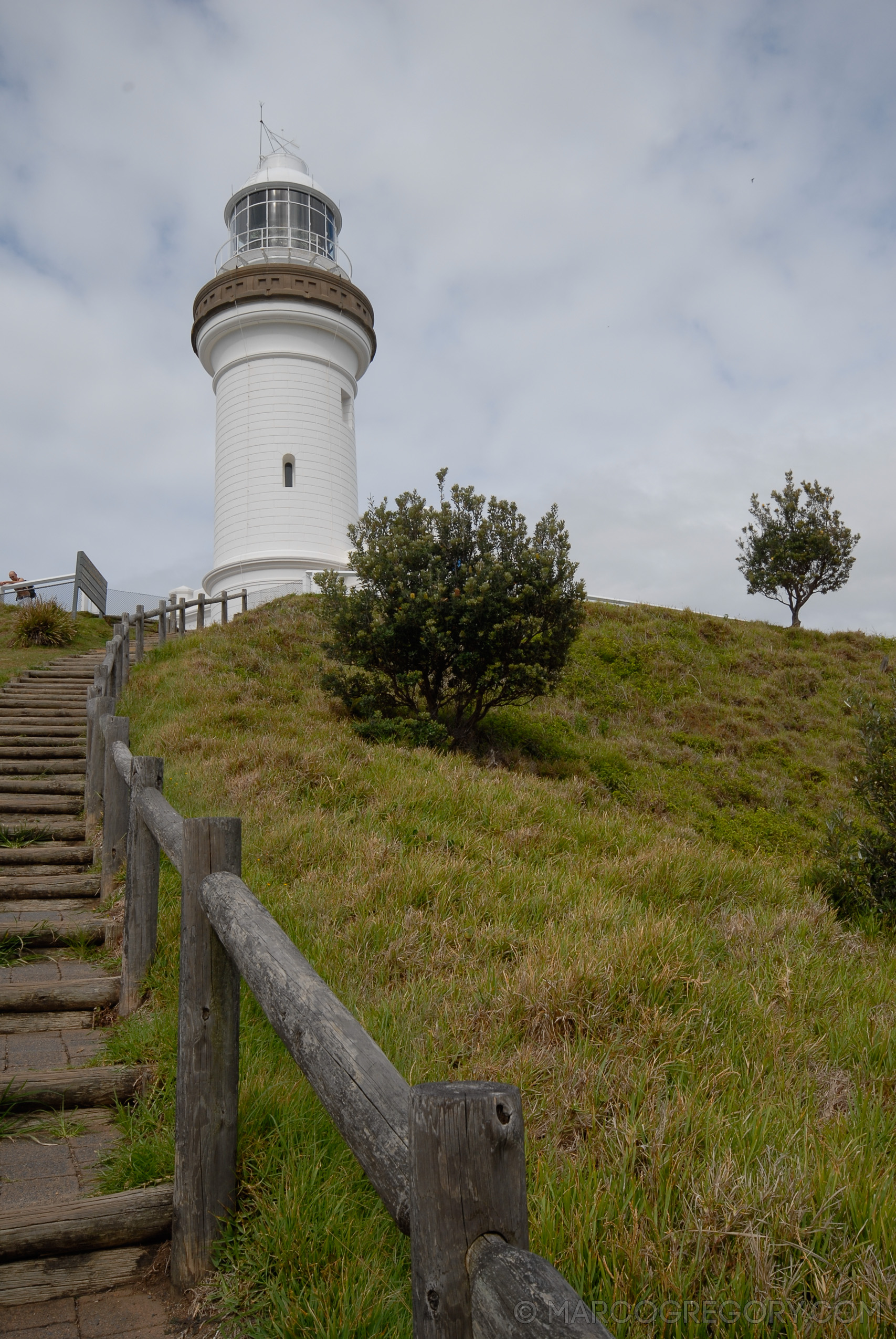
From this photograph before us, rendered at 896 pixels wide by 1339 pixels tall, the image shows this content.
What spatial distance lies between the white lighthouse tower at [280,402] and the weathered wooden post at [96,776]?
14.2 meters

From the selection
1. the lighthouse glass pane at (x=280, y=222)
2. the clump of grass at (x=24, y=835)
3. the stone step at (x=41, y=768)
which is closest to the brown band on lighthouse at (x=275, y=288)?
the lighthouse glass pane at (x=280, y=222)

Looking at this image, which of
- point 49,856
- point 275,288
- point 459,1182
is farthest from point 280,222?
point 459,1182

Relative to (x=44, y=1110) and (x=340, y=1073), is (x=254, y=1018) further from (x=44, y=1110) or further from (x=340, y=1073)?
(x=340, y=1073)

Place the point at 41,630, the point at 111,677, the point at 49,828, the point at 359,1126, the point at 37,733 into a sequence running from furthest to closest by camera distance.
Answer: the point at 41,630, the point at 111,677, the point at 37,733, the point at 49,828, the point at 359,1126

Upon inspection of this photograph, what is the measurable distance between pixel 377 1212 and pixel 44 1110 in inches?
59.6

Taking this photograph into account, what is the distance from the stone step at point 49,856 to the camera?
664cm

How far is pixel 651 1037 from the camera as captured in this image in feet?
11.4

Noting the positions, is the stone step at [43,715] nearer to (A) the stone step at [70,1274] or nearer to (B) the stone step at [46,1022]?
(B) the stone step at [46,1022]

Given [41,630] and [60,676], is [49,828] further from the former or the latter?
[41,630]

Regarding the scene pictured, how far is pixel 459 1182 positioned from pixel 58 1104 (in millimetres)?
2556

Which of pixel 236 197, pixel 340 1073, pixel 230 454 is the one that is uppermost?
pixel 236 197

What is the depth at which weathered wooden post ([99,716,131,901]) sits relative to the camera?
580 cm

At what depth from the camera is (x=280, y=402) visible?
2350 centimetres

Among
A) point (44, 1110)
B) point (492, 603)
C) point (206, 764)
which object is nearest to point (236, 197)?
point (492, 603)
